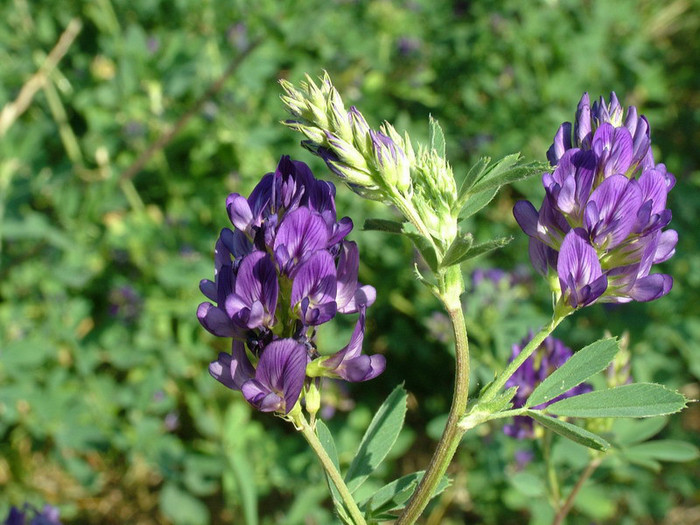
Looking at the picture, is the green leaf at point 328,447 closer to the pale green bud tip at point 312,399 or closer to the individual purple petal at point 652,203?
the pale green bud tip at point 312,399

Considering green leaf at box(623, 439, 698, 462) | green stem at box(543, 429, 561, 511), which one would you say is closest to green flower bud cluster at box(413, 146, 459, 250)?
green stem at box(543, 429, 561, 511)

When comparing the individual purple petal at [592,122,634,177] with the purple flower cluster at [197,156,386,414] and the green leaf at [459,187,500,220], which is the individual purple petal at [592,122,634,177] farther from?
the purple flower cluster at [197,156,386,414]

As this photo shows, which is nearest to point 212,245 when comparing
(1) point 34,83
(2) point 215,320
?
(1) point 34,83

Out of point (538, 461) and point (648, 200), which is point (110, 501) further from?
point (648, 200)

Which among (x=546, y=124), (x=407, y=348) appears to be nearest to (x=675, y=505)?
(x=407, y=348)

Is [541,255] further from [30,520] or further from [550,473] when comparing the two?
[30,520]
